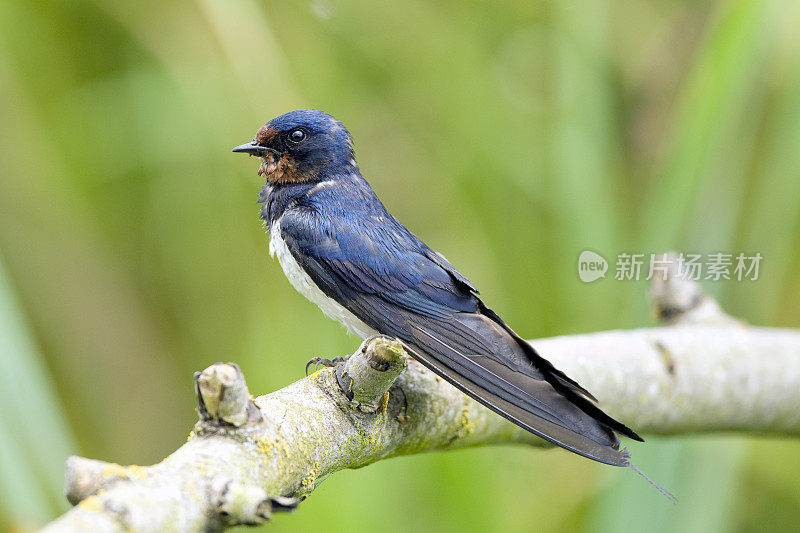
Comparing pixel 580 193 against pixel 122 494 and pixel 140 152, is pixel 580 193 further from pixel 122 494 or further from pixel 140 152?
pixel 122 494

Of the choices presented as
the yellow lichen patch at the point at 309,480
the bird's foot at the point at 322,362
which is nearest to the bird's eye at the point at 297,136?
the bird's foot at the point at 322,362

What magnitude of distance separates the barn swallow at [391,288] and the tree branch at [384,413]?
9 centimetres

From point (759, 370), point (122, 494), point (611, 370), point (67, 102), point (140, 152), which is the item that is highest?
point (67, 102)

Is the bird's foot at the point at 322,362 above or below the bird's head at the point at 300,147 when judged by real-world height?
below

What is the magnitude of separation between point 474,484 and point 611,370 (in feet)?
1.05

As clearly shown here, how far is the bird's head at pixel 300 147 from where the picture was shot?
1674 millimetres

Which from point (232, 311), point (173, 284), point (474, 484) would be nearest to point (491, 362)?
point (474, 484)

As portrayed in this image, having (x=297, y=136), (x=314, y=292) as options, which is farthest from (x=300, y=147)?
(x=314, y=292)

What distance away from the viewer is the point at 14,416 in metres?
1.29

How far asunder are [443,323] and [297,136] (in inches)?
20.9

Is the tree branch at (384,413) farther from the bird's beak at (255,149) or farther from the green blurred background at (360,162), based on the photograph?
the bird's beak at (255,149)

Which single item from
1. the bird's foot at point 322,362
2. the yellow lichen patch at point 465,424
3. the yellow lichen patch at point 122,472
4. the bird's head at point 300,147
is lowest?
the yellow lichen patch at point 465,424

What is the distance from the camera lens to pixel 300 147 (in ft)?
5.56

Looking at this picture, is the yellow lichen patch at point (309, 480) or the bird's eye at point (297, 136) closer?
the yellow lichen patch at point (309, 480)
